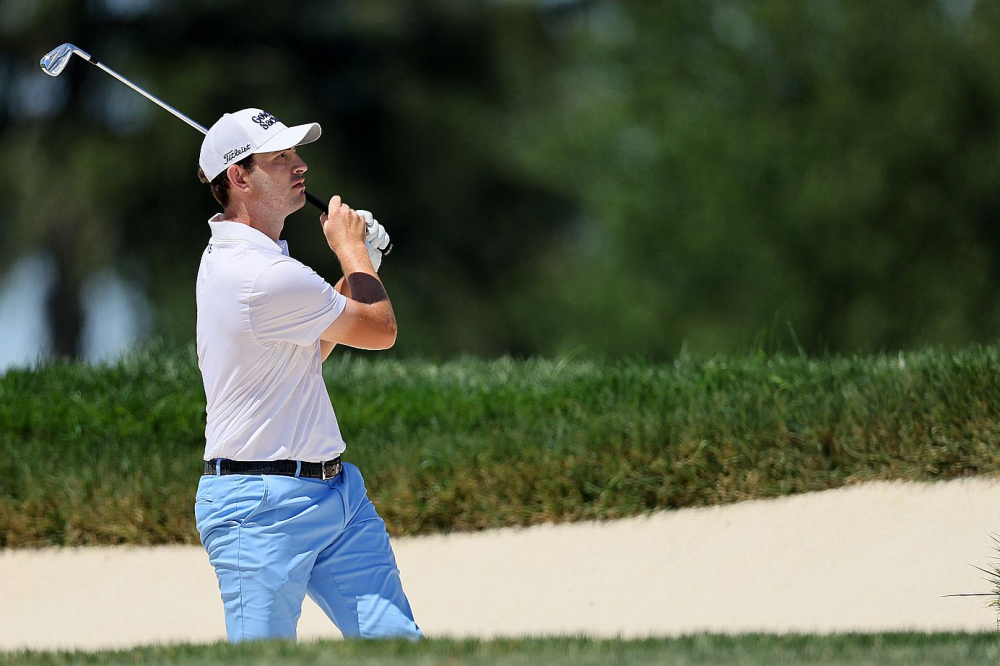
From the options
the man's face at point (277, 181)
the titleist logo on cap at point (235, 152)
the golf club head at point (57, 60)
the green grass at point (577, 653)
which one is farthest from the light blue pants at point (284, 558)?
the golf club head at point (57, 60)

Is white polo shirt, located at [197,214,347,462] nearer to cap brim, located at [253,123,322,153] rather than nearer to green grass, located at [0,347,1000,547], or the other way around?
cap brim, located at [253,123,322,153]

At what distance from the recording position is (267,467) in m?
3.68

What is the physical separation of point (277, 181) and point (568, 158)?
17.5 metres

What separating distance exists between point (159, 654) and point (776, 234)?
15.6 m

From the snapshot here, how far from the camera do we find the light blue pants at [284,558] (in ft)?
12.0

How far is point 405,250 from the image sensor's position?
21.8 m

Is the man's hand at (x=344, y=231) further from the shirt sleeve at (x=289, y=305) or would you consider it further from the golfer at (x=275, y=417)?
the shirt sleeve at (x=289, y=305)

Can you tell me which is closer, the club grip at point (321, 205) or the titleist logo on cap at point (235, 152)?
the titleist logo on cap at point (235, 152)

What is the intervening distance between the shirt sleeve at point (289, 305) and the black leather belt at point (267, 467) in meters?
0.33

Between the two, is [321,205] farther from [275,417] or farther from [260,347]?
[275,417]

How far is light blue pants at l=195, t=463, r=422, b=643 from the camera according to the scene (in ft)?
12.0

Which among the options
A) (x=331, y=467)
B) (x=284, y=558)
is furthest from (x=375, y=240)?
(x=284, y=558)

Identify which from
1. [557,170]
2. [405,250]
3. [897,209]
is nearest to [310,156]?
[405,250]

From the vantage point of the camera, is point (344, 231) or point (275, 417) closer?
point (275, 417)
